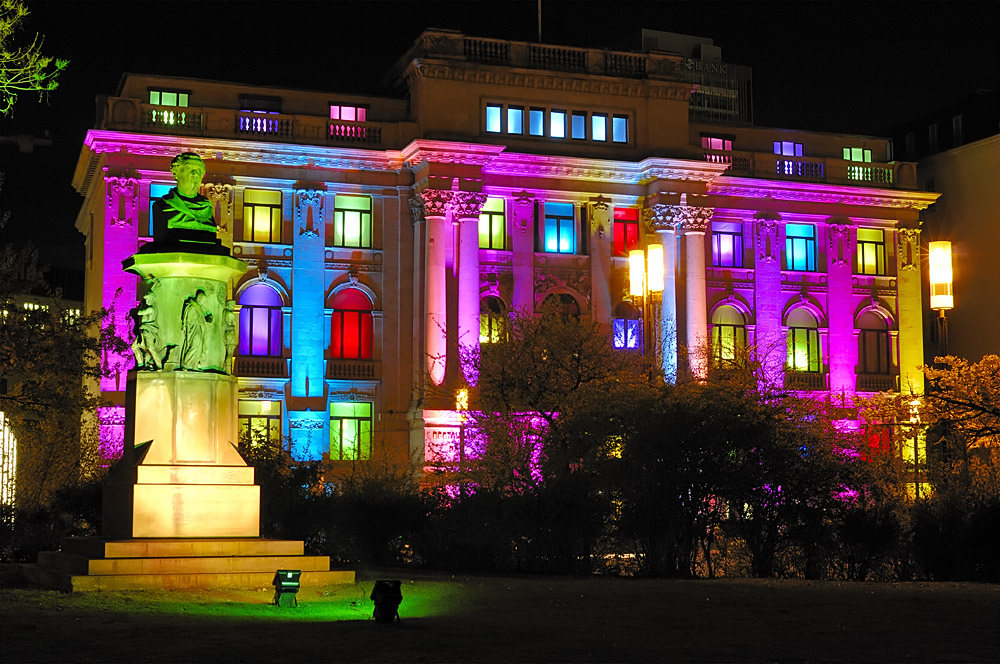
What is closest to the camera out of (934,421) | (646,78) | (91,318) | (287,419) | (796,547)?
(796,547)

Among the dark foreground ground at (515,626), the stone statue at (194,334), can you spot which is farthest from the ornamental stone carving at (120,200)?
the dark foreground ground at (515,626)

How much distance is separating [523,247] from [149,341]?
129ft

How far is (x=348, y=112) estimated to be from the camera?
2468 inches

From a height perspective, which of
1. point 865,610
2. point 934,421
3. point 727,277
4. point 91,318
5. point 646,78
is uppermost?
point 646,78

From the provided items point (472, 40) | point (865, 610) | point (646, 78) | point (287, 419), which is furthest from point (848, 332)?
point (865, 610)

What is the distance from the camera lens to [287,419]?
58.8 meters

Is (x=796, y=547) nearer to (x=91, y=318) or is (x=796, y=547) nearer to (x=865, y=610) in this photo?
(x=865, y=610)

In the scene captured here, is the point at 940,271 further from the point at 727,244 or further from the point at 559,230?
the point at 559,230

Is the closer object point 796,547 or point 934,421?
point 796,547

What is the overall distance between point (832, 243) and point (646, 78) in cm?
1301

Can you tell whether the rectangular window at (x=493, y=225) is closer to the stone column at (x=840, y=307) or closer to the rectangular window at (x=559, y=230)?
the rectangular window at (x=559, y=230)

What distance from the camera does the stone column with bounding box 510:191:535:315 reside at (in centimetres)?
6219

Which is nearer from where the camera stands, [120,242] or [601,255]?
[120,242]

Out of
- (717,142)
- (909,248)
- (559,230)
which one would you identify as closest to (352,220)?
(559,230)
